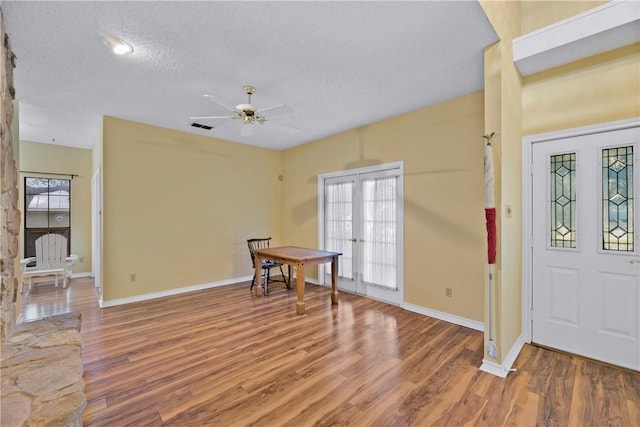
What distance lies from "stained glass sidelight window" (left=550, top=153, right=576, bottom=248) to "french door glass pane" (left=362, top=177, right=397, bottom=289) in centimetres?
184

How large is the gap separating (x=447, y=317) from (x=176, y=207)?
14.5 ft

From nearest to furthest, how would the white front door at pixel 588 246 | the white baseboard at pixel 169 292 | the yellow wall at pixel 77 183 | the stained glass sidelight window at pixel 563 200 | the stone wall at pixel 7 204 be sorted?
the stone wall at pixel 7 204
the white front door at pixel 588 246
the stained glass sidelight window at pixel 563 200
the white baseboard at pixel 169 292
the yellow wall at pixel 77 183

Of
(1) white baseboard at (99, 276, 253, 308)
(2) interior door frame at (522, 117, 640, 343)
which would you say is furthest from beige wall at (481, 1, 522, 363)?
(1) white baseboard at (99, 276, 253, 308)

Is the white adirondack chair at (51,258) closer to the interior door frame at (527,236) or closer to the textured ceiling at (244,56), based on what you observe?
the textured ceiling at (244,56)

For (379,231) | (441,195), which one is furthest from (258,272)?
(441,195)

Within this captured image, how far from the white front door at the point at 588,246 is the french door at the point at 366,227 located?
64.3 inches

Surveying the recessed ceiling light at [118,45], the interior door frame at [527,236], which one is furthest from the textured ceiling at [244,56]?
the interior door frame at [527,236]

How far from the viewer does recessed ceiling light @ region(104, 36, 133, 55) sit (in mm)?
2268

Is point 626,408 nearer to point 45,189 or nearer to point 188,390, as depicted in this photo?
point 188,390

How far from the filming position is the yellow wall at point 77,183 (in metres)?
5.58

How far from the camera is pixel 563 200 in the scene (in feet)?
9.20

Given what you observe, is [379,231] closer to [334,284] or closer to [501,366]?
[334,284]

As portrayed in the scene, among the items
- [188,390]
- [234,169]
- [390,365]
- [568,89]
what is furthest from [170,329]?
[568,89]

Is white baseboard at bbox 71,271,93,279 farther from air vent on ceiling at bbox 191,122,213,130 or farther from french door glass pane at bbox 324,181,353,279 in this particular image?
french door glass pane at bbox 324,181,353,279
